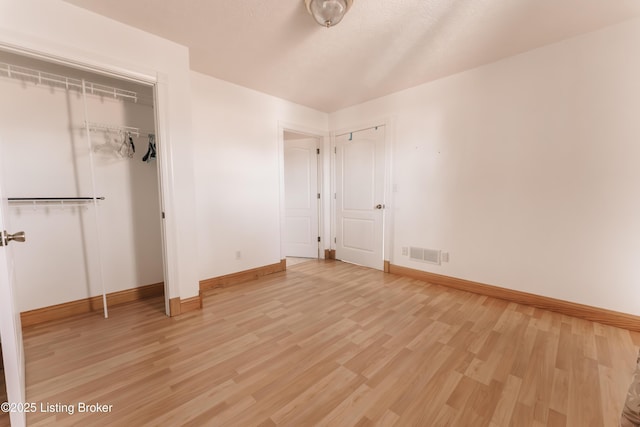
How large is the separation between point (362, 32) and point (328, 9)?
535mm

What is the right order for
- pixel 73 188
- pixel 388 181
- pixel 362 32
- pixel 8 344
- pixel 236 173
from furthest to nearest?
1. pixel 388 181
2. pixel 236 173
3. pixel 73 188
4. pixel 362 32
5. pixel 8 344

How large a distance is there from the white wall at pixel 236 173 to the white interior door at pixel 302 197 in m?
0.74

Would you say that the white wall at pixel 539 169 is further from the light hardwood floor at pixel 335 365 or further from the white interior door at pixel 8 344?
the white interior door at pixel 8 344

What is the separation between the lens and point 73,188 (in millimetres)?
2471

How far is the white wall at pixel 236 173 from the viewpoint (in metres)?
3.02

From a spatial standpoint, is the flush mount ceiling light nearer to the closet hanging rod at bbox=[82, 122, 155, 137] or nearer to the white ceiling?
the white ceiling

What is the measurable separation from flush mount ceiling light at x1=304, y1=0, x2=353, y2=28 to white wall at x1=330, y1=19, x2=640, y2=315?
1.88 m

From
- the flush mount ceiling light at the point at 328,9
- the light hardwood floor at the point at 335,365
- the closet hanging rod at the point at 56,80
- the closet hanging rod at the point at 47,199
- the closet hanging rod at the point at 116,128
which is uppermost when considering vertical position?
the flush mount ceiling light at the point at 328,9

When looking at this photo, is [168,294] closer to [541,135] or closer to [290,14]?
[290,14]

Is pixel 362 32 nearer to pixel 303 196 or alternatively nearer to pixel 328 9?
pixel 328 9

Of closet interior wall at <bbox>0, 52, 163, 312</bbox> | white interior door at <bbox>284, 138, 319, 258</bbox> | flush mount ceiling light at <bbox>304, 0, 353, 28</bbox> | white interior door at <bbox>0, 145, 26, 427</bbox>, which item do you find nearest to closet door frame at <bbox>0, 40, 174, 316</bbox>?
closet interior wall at <bbox>0, 52, 163, 312</bbox>

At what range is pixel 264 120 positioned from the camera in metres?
3.57

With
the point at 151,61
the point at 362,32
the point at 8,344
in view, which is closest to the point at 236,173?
the point at 151,61

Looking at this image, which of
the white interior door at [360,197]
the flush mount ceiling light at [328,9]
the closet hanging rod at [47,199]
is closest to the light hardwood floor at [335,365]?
the closet hanging rod at [47,199]
